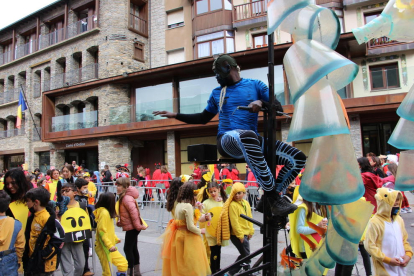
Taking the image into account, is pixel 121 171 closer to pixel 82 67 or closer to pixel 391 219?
pixel 391 219

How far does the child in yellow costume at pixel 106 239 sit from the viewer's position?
4461 millimetres

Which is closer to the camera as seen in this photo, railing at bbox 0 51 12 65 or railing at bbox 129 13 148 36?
railing at bbox 129 13 148 36

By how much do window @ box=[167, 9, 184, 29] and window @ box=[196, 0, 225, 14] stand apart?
1.47 meters

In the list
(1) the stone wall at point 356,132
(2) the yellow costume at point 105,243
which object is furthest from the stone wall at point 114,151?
(2) the yellow costume at point 105,243

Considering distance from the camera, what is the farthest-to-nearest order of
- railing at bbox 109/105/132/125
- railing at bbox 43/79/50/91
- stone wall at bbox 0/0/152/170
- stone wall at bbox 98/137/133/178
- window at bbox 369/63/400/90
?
railing at bbox 43/79/50/91, stone wall at bbox 0/0/152/170, stone wall at bbox 98/137/133/178, railing at bbox 109/105/132/125, window at bbox 369/63/400/90

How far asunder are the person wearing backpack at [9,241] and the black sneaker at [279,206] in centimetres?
302

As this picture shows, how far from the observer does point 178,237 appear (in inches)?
162

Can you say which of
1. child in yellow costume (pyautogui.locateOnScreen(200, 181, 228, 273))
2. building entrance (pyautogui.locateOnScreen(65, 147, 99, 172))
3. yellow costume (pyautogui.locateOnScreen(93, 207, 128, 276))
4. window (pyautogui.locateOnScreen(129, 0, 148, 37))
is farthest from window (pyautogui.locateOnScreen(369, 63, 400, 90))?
building entrance (pyautogui.locateOnScreen(65, 147, 99, 172))

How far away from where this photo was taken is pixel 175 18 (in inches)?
845

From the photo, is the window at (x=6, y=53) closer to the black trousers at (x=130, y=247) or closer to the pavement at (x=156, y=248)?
the pavement at (x=156, y=248)

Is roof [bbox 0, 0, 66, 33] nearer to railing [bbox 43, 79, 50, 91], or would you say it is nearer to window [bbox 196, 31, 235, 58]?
railing [bbox 43, 79, 50, 91]

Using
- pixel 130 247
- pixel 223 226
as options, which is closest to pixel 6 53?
pixel 130 247

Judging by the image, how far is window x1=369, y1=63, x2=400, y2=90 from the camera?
44.9ft

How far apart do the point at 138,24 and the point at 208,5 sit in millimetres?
5697
